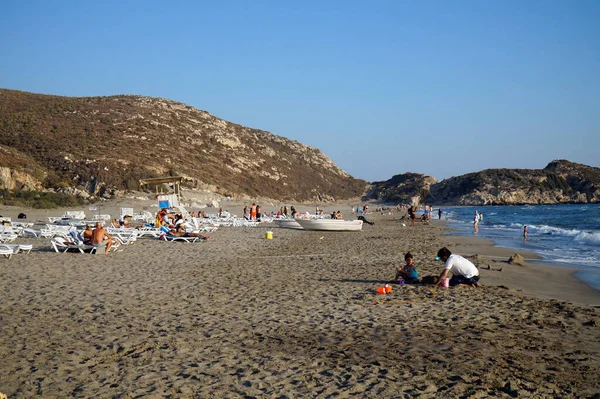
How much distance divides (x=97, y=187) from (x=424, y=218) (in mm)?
26454

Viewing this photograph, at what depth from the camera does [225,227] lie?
95.1 feet

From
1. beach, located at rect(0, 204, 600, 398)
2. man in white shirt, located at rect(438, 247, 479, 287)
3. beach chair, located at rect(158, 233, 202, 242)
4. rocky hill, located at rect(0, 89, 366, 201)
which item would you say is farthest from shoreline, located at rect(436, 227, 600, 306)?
rocky hill, located at rect(0, 89, 366, 201)

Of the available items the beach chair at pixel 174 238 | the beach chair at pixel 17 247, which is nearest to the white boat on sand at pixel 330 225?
Answer: the beach chair at pixel 174 238

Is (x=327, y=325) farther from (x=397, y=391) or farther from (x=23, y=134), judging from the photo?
(x=23, y=134)

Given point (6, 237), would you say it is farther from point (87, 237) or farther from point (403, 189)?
point (403, 189)

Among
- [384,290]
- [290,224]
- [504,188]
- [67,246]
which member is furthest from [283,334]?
[504,188]

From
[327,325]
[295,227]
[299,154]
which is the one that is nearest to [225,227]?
[295,227]

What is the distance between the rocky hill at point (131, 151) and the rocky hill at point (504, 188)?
22.3m

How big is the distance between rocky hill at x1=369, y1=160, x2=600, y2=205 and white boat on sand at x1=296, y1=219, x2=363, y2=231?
68.9 m

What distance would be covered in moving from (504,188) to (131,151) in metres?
73.6

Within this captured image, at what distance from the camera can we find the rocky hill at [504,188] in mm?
99625

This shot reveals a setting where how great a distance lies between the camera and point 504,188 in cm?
10150

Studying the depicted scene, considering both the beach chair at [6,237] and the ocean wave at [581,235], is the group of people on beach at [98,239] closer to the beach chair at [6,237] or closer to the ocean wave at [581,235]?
the beach chair at [6,237]

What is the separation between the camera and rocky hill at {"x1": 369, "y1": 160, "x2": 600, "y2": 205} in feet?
327
